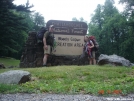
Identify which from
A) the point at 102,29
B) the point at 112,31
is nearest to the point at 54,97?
the point at 112,31

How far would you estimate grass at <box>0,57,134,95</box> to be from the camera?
5949 mm

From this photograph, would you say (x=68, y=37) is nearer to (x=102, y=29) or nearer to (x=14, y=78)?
(x=14, y=78)

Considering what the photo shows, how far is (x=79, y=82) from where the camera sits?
7164 mm

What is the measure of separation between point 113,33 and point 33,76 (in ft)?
125

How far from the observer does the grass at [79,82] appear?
19.5 ft

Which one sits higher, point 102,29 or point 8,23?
point 102,29

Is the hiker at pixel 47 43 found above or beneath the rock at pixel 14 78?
above

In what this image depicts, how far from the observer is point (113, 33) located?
4462 cm

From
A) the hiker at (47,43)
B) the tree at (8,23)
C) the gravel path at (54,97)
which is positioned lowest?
the gravel path at (54,97)

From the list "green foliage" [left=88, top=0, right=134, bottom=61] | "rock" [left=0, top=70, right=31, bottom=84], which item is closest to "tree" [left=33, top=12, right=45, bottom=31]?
"green foliage" [left=88, top=0, right=134, bottom=61]

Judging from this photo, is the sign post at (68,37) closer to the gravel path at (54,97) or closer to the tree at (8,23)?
the gravel path at (54,97)

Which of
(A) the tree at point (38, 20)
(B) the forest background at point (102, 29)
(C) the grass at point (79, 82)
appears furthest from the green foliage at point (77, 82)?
(A) the tree at point (38, 20)

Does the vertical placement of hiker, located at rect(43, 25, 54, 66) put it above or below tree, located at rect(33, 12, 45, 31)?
below

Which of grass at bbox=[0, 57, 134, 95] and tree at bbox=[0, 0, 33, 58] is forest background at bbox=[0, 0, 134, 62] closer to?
tree at bbox=[0, 0, 33, 58]
